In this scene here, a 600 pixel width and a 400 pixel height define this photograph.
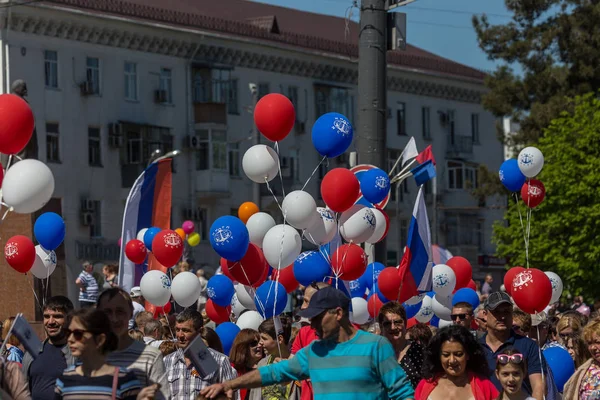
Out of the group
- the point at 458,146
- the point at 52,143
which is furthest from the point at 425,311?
the point at 458,146

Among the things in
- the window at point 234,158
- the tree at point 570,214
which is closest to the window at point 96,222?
the window at point 234,158

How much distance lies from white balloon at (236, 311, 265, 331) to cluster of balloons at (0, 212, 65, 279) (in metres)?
2.87

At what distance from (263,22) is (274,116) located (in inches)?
1695

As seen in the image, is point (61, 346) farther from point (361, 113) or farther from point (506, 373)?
point (361, 113)

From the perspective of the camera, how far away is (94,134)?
48.9 m

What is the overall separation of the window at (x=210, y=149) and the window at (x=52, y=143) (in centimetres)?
712

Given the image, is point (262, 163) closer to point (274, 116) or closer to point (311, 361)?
point (274, 116)

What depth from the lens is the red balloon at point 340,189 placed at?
46.2 ft

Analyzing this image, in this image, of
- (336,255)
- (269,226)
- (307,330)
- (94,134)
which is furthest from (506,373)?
(94,134)

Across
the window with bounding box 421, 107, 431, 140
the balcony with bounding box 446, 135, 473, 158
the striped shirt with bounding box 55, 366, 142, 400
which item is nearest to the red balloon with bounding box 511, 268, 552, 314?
the striped shirt with bounding box 55, 366, 142, 400

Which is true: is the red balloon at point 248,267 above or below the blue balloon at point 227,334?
above

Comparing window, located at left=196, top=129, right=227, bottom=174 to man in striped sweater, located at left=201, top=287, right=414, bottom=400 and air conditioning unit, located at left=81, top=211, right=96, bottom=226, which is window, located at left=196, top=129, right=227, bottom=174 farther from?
man in striped sweater, located at left=201, top=287, right=414, bottom=400

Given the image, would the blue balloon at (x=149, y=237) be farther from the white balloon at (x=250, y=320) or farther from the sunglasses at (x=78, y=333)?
the sunglasses at (x=78, y=333)

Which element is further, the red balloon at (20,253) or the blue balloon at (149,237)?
the blue balloon at (149,237)
